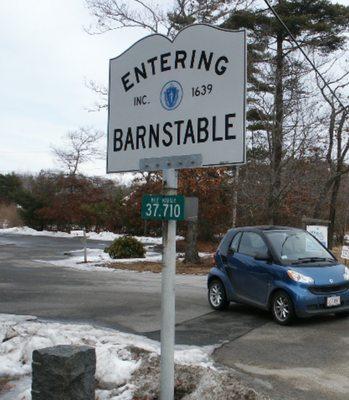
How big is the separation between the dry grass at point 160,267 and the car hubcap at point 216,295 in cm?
774

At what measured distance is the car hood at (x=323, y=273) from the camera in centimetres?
887

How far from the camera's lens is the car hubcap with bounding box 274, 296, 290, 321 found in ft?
29.0

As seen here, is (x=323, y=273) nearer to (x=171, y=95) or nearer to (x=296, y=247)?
(x=296, y=247)

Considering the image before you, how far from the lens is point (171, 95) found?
4.63 meters

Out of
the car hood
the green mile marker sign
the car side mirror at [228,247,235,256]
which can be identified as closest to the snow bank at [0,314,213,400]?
the green mile marker sign

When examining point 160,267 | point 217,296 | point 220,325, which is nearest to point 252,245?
point 217,296

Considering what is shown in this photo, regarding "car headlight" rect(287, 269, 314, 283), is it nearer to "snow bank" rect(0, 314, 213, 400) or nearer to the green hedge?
"snow bank" rect(0, 314, 213, 400)

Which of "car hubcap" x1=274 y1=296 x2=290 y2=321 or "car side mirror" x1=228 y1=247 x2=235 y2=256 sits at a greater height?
"car side mirror" x1=228 y1=247 x2=235 y2=256

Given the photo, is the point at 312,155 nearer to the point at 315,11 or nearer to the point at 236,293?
the point at 315,11

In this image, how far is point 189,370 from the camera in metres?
5.65

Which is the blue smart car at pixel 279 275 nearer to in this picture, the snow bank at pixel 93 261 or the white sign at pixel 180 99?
the white sign at pixel 180 99

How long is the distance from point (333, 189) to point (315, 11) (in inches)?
368

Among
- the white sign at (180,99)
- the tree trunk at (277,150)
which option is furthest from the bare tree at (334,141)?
the white sign at (180,99)

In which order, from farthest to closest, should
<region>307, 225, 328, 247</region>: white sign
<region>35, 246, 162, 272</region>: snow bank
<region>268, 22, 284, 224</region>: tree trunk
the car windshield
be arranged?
<region>35, 246, 162, 272</region>: snow bank, <region>268, 22, 284, 224</region>: tree trunk, <region>307, 225, 328, 247</region>: white sign, the car windshield
